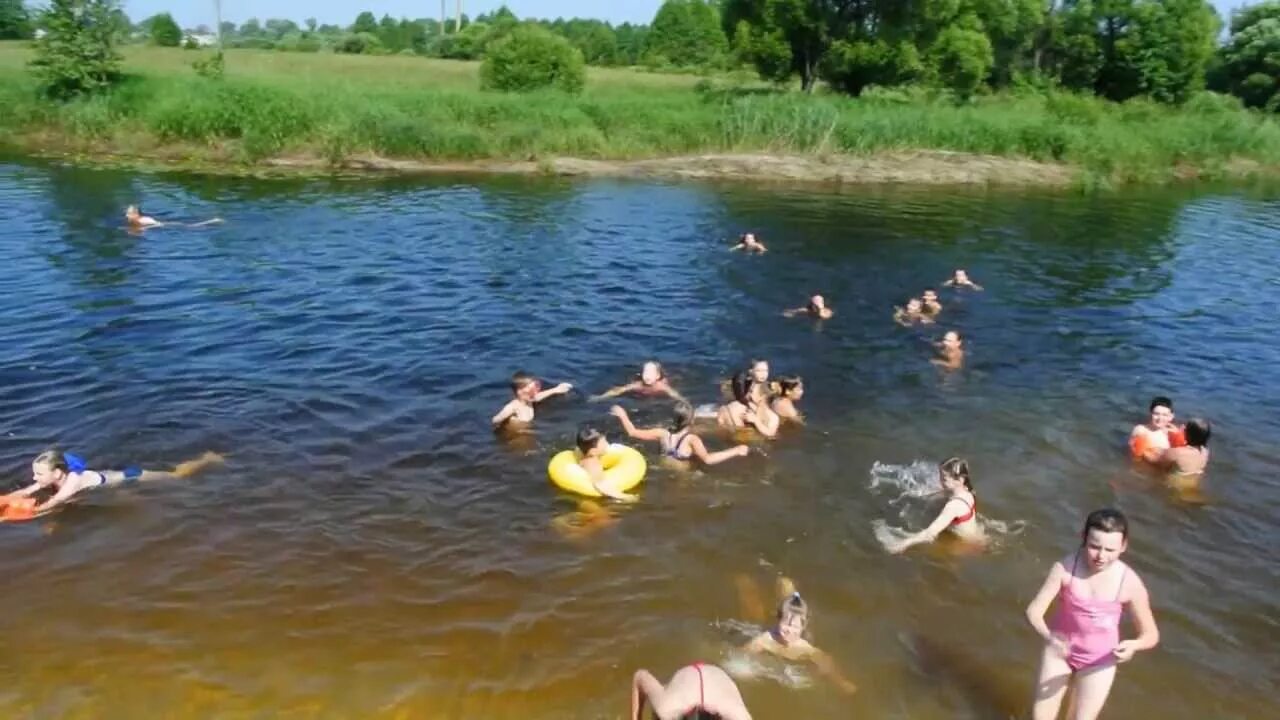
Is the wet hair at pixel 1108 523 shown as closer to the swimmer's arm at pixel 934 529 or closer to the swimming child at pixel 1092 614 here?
the swimming child at pixel 1092 614

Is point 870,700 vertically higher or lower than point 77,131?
lower

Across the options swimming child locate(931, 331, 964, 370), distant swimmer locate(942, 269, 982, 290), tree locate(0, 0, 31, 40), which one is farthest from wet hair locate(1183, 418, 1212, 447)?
tree locate(0, 0, 31, 40)

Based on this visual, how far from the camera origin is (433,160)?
1337 inches

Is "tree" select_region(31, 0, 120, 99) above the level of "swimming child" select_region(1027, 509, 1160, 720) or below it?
above

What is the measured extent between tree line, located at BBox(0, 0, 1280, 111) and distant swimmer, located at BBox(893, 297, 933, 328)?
24.9 m

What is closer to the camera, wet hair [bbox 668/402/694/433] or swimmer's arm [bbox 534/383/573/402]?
wet hair [bbox 668/402/694/433]

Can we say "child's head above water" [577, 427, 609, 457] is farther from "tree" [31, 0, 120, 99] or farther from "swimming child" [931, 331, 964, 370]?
"tree" [31, 0, 120, 99]

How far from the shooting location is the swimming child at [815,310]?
17.7 m

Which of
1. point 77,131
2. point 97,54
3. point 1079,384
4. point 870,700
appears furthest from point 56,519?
point 97,54

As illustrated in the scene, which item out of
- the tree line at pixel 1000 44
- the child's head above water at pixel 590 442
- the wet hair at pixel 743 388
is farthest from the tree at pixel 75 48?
the child's head above water at pixel 590 442

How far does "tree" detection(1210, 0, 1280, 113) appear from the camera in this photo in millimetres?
51844

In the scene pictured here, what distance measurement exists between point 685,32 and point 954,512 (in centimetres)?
8591

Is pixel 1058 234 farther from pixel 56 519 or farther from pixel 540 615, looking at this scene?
pixel 56 519

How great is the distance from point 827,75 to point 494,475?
3504cm
